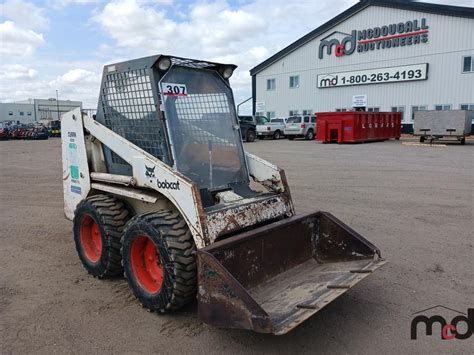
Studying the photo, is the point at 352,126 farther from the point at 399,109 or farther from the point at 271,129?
the point at 399,109

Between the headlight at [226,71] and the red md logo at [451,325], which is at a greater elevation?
the headlight at [226,71]

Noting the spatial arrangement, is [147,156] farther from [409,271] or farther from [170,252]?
[409,271]

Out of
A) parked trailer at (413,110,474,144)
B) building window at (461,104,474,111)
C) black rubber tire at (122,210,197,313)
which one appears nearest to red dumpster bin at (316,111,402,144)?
parked trailer at (413,110,474,144)

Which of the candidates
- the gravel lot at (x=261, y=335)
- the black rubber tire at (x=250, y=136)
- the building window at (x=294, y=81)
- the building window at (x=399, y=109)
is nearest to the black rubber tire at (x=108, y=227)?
the gravel lot at (x=261, y=335)

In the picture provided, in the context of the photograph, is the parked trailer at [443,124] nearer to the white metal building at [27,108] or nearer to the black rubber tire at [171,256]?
the black rubber tire at [171,256]

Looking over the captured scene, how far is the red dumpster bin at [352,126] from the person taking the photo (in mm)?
23406

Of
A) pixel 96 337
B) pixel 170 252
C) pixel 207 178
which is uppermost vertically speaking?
pixel 207 178

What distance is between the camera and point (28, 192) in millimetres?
9695

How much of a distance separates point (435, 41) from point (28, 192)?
27673 millimetres

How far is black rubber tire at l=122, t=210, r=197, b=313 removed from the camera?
3.45 metres

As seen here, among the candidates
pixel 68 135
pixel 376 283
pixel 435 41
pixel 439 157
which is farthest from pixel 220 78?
pixel 435 41

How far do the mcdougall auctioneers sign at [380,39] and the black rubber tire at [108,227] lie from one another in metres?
29.4

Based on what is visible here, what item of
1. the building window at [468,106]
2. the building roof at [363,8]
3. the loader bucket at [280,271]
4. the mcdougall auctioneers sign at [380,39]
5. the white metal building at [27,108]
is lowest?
the loader bucket at [280,271]

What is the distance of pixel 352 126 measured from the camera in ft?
76.3
